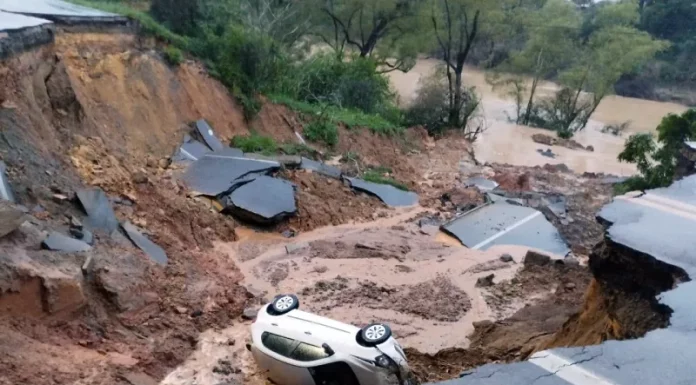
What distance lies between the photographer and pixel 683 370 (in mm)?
2969

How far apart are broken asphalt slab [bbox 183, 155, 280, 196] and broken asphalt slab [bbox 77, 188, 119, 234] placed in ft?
7.83

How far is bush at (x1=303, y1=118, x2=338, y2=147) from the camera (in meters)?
16.6

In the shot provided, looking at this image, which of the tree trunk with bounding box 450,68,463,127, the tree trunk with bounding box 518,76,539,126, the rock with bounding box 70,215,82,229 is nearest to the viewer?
the rock with bounding box 70,215,82,229

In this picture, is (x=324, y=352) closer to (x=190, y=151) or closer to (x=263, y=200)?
(x=263, y=200)

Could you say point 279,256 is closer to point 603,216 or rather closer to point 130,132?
point 130,132

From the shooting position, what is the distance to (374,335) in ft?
18.1

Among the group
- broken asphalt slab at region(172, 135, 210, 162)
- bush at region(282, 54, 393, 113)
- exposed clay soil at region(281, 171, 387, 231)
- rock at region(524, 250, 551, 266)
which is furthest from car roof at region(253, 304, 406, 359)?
bush at region(282, 54, 393, 113)

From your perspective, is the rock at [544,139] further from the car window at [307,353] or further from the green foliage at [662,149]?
the car window at [307,353]

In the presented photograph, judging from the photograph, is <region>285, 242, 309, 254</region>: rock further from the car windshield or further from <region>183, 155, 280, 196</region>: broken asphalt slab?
the car windshield

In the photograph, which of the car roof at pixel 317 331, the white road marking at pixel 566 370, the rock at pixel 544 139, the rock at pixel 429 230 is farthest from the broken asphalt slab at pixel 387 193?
the rock at pixel 544 139

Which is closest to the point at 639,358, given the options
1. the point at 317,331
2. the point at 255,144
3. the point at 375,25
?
the point at 317,331

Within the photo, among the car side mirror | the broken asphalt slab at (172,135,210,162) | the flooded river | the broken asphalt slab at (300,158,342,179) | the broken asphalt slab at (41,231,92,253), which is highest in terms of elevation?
the car side mirror

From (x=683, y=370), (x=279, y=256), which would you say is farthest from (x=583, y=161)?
(x=683, y=370)

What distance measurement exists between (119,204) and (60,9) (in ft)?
16.0
